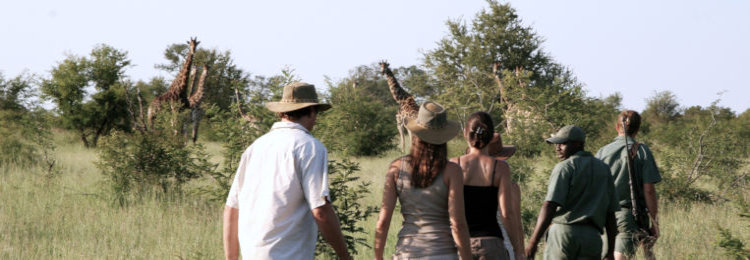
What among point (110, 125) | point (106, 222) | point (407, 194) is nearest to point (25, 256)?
point (106, 222)

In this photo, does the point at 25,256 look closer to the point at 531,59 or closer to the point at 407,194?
the point at 407,194

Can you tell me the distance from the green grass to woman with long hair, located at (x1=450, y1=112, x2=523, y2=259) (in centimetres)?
284

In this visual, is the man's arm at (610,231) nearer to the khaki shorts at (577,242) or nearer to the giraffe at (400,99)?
the khaki shorts at (577,242)

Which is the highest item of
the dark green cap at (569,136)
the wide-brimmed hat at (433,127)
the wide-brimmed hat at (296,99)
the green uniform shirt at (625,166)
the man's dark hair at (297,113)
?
the wide-brimmed hat at (296,99)

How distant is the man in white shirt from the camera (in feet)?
10.8

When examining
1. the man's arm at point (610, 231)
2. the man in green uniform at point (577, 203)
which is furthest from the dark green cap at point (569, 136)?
the man's arm at point (610, 231)

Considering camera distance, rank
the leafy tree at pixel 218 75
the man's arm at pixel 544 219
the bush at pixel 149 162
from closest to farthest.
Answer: the man's arm at pixel 544 219
the bush at pixel 149 162
the leafy tree at pixel 218 75

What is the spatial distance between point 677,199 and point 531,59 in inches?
754

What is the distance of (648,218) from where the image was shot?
5.66 meters

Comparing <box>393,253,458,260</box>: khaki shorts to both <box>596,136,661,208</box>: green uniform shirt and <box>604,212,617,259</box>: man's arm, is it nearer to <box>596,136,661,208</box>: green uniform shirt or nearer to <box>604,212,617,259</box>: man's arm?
<box>604,212,617,259</box>: man's arm

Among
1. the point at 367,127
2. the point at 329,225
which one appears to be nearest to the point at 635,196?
the point at 329,225

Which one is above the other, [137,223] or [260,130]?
[260,130]

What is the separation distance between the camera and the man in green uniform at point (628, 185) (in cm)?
543

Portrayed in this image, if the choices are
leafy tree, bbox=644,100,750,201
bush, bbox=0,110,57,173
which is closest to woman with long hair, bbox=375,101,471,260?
leafy tree, bbox=644,100,750,201
